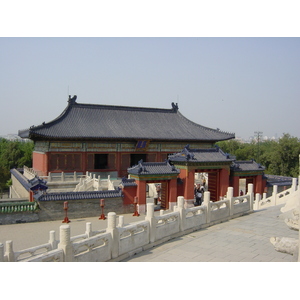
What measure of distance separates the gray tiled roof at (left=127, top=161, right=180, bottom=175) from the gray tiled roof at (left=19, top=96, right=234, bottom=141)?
7.72m

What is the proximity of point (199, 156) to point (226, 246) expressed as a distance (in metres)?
10.0

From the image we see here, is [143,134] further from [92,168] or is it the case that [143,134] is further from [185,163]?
[185,163]

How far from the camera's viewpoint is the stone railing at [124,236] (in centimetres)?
696

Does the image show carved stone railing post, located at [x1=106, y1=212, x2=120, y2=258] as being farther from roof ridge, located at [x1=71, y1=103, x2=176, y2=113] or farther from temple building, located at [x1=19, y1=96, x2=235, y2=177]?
roof ridge, located at [x1=71, y1=103, x2=176, y2=113]

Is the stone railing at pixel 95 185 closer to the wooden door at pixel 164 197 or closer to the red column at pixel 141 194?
the red column at pixel 141 194

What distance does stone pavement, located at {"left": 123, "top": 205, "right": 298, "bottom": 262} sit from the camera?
327 inches

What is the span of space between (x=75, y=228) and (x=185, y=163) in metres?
7.14

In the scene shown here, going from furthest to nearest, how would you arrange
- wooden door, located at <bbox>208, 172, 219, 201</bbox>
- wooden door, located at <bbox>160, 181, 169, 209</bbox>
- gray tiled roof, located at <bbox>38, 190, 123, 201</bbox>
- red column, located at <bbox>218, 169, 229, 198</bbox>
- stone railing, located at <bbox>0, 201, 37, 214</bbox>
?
wooden door, located at <bbox>208, 172, 219, 201</bbox> → red column, located at <bbox>218, 169, 229, 198</bbox> → wooden door, located at <bbox>160, 181, 169, 209</bbox> → gray tiled roof, located at <bbox>38, 190, 123, 201</bbox> → stone railing, located at <bbox>0, 201, 37, 214</bbox>

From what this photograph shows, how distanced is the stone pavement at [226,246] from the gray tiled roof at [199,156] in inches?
255

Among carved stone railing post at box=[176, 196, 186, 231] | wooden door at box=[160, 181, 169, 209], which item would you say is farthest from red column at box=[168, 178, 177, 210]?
carved stone railing post at box=[176, 196, 186, 231]

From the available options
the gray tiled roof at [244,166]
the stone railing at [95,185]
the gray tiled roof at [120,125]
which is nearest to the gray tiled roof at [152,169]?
the stone railing at [95,185]

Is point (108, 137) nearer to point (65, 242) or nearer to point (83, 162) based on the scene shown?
point (83, 162)

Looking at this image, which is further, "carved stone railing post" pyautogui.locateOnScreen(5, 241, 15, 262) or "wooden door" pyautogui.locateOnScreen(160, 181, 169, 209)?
"wooden door" pyautogui.locateOnScreen(160, 181, 169, 209)

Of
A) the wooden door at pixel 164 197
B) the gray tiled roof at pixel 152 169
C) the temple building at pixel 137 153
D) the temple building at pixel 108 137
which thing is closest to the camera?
the gray tiled roof at pixel 152 169
